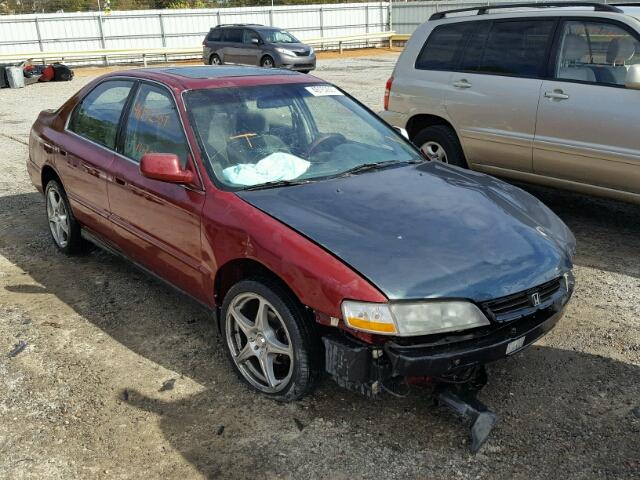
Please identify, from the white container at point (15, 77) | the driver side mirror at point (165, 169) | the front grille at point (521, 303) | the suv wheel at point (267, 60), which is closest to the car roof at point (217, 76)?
the driver side mirror at point (165, 169)

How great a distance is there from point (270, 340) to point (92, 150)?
2256 millimetres

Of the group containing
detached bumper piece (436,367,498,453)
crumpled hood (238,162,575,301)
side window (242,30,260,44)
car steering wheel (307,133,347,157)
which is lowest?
detached bumper piece (436,367,498,453)

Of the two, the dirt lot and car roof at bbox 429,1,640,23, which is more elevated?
car roof at bbox 429,1,640,23

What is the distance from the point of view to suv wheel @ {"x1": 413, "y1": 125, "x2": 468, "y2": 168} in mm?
6574

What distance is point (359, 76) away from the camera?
786 inches

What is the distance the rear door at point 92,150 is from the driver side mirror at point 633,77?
3722 mm

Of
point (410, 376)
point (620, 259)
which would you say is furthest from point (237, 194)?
point (620, 259)

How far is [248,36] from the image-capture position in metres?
22.5

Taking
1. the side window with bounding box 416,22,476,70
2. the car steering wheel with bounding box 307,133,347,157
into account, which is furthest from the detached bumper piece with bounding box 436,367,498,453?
the side window with bounding box 416,22,476,70

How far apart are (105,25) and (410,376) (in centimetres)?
2956

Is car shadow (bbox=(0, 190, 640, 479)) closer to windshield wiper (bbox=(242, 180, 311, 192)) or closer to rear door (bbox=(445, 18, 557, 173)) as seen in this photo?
windshield wiper (bbox=(242, 180, 311, 192))

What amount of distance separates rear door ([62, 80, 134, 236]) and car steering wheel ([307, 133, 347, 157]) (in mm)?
1401

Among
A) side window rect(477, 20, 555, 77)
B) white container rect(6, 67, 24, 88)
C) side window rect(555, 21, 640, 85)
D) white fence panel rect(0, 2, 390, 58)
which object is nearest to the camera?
side window rect(555, 21, 640, 85)

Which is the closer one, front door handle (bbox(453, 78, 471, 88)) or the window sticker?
the window sticker
